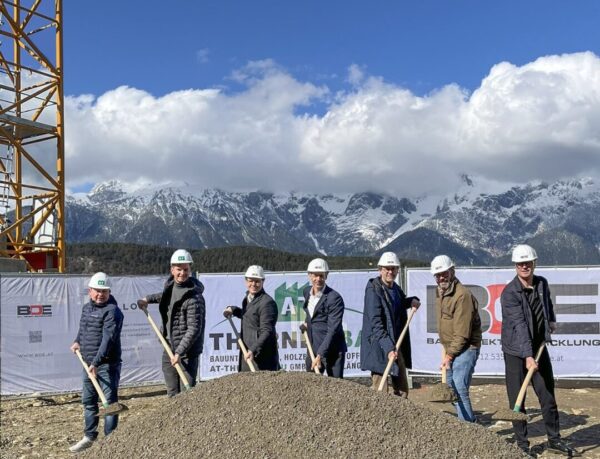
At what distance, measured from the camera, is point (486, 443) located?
4879 millimetres

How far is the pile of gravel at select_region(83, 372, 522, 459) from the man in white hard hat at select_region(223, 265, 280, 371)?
1.15 metres

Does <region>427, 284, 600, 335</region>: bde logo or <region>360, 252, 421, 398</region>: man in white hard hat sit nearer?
<region>360, 252, 421, 398</region>: man in white hard hat

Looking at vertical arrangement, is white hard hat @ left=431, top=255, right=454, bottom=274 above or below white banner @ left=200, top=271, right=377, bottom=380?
above

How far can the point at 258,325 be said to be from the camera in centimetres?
691

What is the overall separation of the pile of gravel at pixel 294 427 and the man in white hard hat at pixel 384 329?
108 cm

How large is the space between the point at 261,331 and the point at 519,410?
2787 mm

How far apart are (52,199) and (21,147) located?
5.80ft

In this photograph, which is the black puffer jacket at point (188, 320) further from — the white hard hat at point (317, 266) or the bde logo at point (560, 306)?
the bde logo at point (560, 306)

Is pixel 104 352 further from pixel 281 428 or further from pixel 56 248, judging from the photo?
pixel 56 248

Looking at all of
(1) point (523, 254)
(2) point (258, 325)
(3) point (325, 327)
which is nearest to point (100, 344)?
(2) point (258, 325)

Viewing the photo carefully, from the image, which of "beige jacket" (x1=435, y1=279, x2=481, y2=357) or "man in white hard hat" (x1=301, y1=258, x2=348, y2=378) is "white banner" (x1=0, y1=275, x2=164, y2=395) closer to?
"man in white hard hat" (x1=301, y1=258, x2=348, y2=378)

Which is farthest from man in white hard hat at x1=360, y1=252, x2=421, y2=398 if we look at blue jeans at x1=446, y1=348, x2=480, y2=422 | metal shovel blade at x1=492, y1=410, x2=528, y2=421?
metal shovel blade at x1=492, y1=410, x2=528, y2=421

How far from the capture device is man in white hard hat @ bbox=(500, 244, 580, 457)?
6500 mm

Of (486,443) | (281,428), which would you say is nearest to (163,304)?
(281,428)
